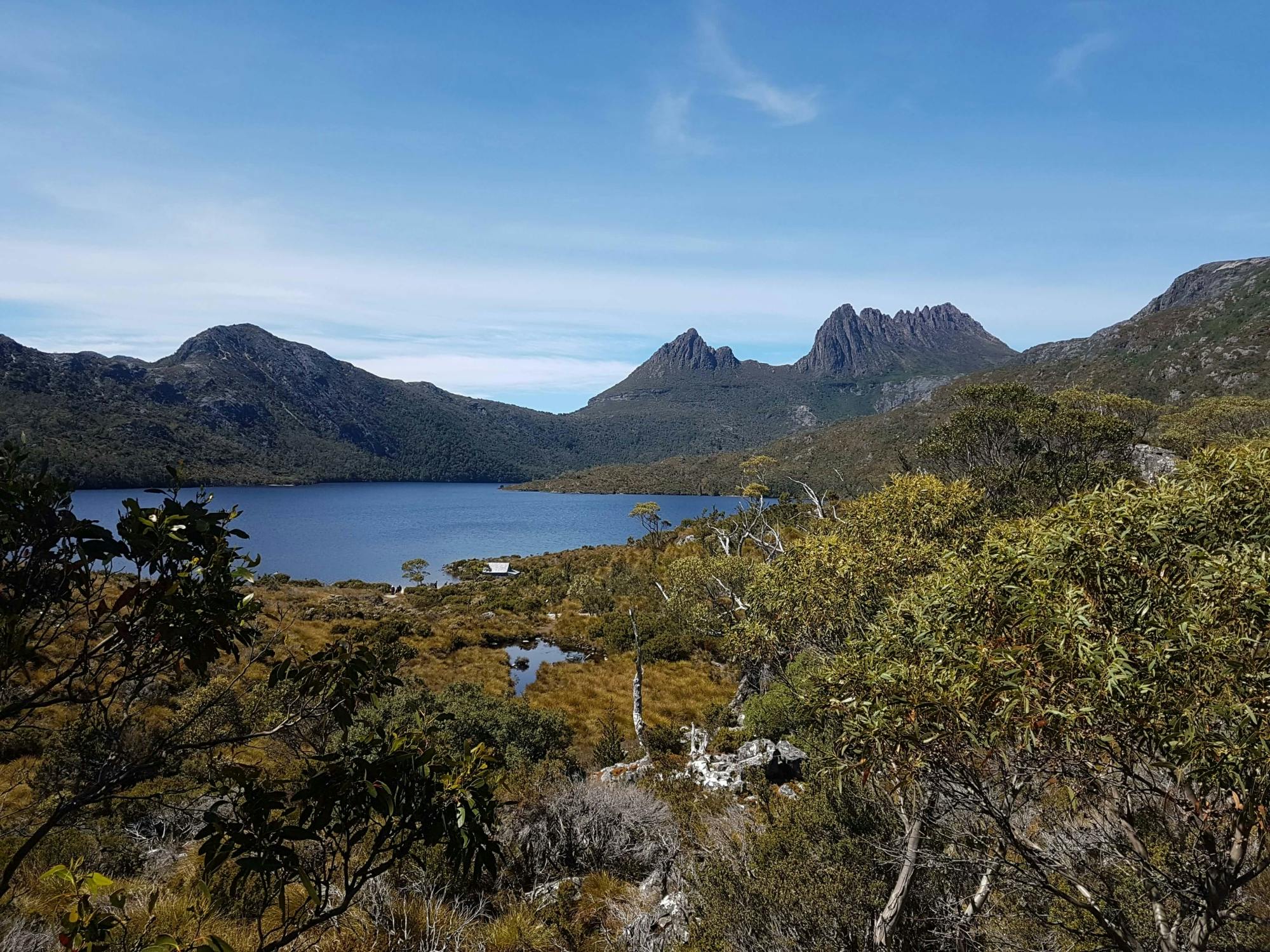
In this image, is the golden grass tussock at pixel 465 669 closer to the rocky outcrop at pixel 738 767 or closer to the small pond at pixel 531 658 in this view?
the small pond at pixel 531 658

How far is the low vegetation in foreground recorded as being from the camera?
3.34 meters

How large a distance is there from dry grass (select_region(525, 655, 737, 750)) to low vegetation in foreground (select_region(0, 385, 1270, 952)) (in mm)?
8291

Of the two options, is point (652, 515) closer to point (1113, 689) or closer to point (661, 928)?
point (661, 928)

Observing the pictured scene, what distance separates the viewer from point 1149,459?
127 feet

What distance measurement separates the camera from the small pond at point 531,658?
3020 centimetres

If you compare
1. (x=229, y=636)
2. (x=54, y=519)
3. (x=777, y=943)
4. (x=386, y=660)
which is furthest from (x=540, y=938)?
(x=54, y=519)

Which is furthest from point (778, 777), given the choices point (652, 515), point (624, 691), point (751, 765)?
point (652, 515)

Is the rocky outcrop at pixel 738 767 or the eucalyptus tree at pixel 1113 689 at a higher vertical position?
the eucalyptus tree at pixel 1113 689

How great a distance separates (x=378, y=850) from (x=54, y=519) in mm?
2632

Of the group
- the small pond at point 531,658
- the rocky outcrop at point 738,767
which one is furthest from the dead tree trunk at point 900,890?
the small pond at point 531,658

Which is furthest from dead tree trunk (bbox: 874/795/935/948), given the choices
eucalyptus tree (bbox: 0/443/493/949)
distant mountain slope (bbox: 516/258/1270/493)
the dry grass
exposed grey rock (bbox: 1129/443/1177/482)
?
distant mountain slope (bbox: 516/258/1270/493)

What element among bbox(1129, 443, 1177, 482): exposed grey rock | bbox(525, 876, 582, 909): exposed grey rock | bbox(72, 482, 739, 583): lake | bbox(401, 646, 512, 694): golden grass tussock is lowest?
bbox(72, 482, 739, 583): lake

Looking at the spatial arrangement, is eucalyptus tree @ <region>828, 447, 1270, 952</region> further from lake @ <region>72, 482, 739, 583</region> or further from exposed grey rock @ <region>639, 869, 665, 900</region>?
lake @ <region>72, 482, 739, 583</region>

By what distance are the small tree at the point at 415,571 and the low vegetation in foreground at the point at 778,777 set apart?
1763 inches
